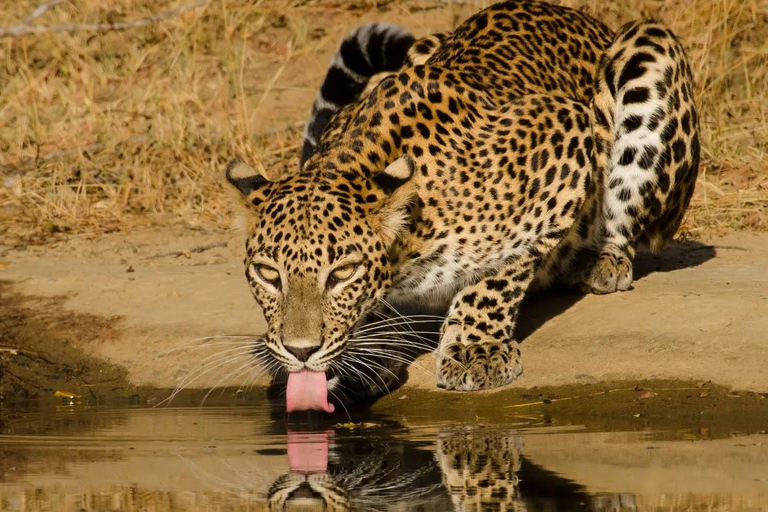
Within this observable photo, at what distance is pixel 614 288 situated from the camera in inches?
325

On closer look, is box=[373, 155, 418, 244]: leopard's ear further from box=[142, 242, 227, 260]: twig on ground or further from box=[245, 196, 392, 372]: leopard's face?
box=[142, 242, 227, 260]: twig on ground

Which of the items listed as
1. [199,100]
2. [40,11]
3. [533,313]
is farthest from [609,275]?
[40,11]

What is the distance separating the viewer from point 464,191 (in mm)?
7184

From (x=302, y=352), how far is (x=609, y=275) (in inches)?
98.1

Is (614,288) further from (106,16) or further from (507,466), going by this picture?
(106,16)

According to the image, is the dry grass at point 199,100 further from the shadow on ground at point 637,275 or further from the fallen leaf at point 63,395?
the fallen leaf at point 63,395

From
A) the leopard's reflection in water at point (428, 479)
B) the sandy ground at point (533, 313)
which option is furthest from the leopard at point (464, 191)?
the leopard's reflection in water at point (428, 479)

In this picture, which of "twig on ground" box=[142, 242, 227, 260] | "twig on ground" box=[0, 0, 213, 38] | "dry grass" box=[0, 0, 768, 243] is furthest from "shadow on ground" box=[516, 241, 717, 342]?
"twig on ground" box=[0, 0, 213, 38]

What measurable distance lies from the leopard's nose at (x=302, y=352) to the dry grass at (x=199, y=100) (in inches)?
156

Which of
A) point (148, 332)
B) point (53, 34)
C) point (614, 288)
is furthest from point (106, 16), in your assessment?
point (614, 288)

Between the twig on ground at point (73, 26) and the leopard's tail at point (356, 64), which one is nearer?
the leopard's tail at point (356, 64)

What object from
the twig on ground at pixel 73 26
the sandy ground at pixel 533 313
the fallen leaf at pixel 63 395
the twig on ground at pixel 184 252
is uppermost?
the twig on ground at pixel 73 26

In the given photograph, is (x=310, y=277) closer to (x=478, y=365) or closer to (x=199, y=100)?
(x=478, y=365)

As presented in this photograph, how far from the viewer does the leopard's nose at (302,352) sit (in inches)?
250
